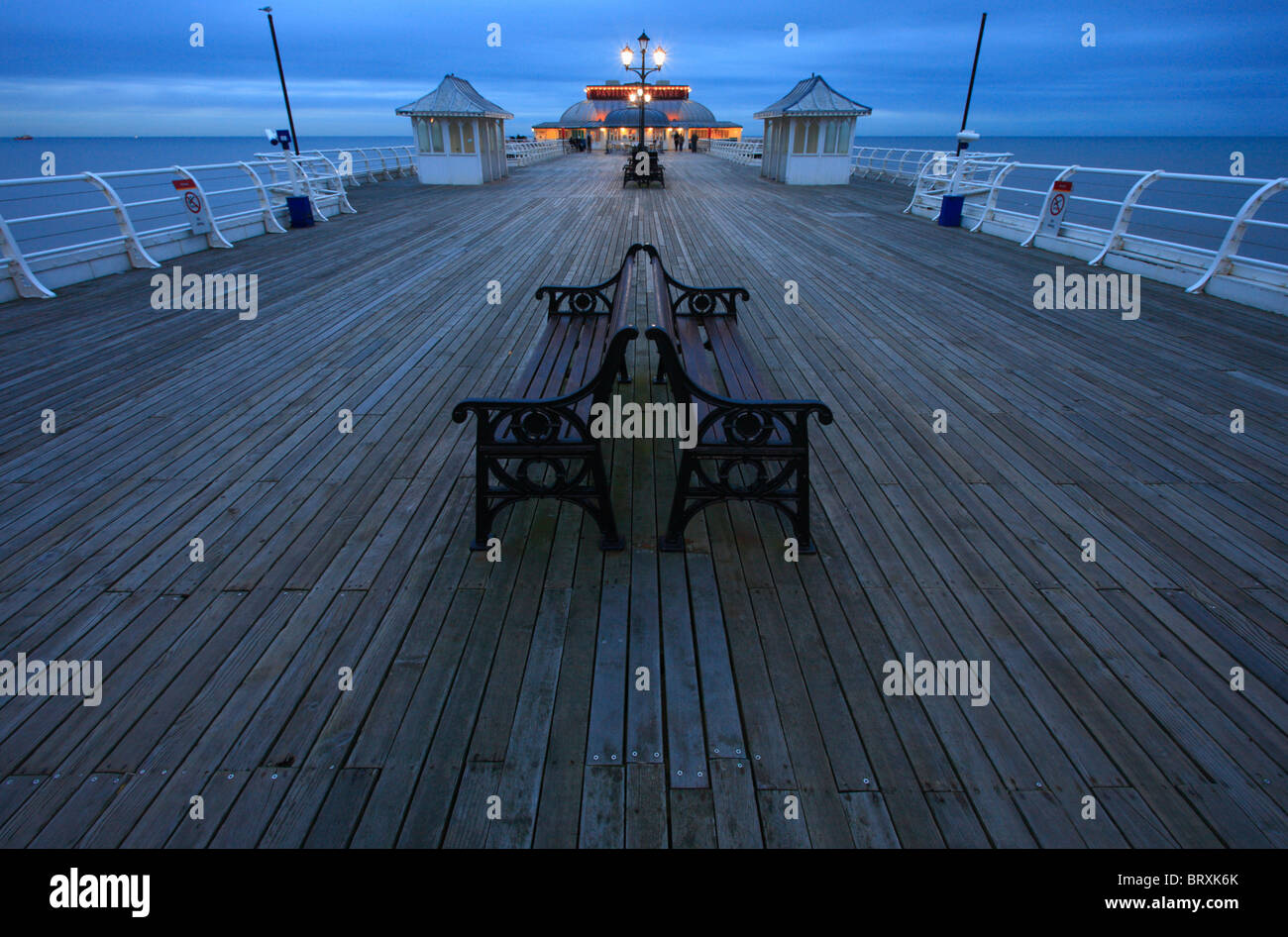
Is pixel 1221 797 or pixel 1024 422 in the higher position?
pixel 1024 422

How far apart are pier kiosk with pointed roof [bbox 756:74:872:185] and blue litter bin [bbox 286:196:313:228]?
13.6 meters

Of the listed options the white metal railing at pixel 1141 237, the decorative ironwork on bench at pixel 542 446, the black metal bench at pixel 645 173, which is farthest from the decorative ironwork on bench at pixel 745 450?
the black metal bench at pixel 645 173

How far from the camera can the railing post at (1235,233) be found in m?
6.81

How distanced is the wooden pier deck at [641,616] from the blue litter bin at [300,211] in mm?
8140

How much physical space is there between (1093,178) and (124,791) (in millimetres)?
107733

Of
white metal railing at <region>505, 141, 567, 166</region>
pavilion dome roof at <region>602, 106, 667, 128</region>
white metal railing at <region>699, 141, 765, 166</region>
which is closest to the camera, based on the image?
white metal railing at <region>505, 141, 567, 166</region>

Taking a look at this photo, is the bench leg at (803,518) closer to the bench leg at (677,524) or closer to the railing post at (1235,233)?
the bench leg at (677,524)

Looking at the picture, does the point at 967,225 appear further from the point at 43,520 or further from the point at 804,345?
the point at 43,520

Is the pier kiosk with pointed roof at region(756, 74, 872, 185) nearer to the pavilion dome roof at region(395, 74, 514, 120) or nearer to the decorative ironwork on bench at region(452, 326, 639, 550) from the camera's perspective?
the pavilion dome roof at region(395, 74, 514, 120)

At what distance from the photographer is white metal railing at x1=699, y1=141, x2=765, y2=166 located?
102 feet

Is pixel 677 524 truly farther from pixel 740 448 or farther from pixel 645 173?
pixel 645 173

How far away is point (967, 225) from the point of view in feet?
42.5

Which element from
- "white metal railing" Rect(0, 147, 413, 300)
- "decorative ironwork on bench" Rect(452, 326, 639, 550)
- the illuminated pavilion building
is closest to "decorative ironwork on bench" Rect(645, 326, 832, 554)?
"decorative ironwork on bench" Rect(452, 326, 639, 550)
